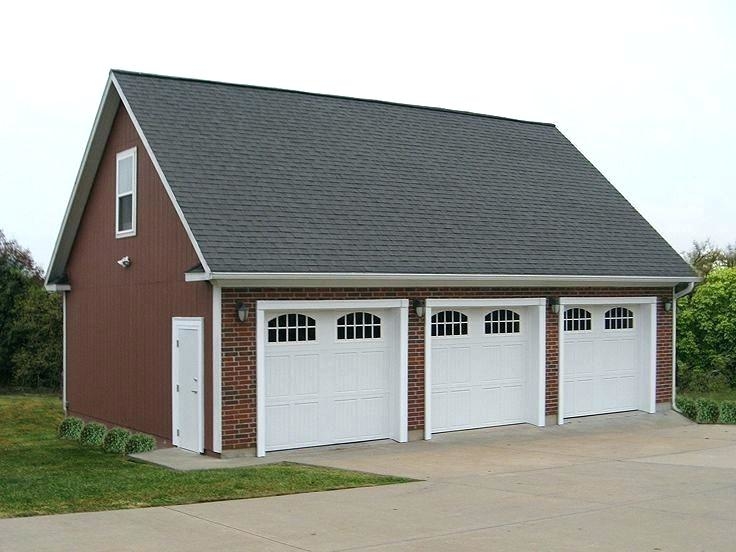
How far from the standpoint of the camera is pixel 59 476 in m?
13.5

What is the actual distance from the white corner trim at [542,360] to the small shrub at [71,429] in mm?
8434

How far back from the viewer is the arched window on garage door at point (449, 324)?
17.8m

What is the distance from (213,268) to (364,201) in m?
4.12

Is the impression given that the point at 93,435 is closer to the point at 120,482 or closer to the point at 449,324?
the point at 120,482

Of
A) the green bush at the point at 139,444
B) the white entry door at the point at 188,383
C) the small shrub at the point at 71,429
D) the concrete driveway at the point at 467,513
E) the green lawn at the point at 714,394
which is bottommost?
the green lawn at the point at 714,394

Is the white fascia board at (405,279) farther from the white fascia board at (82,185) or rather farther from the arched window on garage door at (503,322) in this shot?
Result: the white fascia board at (82,185)

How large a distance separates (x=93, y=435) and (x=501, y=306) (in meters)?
7.57

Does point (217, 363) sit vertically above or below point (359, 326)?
below

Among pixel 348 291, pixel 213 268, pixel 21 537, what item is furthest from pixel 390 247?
pixel 21 537

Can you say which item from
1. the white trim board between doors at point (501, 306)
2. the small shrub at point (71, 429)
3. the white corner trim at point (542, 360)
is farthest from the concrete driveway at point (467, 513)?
the small shrub at point (71, 429)

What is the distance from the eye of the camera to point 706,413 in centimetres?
2066

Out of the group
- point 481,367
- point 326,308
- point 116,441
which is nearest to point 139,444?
point 116,441

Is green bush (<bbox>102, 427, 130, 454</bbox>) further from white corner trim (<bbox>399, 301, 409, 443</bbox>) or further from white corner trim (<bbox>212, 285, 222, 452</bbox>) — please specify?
white corner trim (<bbox>399, 301, 409, 443</bbox>)

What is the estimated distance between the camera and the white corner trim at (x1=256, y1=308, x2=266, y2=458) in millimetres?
15438
